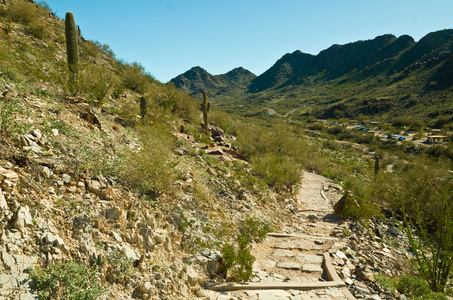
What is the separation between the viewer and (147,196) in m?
4.99

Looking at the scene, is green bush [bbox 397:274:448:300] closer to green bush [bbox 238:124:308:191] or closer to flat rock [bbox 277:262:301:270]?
flat rock [bbox 277:262:301:270]

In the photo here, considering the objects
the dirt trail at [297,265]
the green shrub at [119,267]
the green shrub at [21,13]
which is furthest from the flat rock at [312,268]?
the green shrub at [21,13]

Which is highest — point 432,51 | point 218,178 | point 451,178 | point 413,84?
point 432,51

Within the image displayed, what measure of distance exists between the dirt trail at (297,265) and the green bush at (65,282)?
1.84 meters

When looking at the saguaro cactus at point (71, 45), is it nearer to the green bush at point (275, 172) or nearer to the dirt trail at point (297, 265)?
the green bush at point (275, 172)

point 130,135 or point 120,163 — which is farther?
point 130,135

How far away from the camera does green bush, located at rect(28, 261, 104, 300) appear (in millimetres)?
2488

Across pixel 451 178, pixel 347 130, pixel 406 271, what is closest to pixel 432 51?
pixel 347 130

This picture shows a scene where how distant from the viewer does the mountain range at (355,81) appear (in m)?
55.0

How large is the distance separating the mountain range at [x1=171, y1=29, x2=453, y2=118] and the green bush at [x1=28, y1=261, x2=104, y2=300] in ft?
195

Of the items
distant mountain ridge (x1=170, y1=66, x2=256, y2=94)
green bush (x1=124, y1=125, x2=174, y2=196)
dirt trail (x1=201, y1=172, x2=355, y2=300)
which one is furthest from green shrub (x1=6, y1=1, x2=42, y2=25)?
distant mountain ridge (x1=170, y1=66, x2=256, y2=94)

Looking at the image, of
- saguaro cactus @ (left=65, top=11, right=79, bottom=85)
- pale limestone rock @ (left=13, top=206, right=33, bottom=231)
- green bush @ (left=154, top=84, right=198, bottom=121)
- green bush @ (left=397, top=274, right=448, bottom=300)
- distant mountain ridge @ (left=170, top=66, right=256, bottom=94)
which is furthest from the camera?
distant mountain ridge @ (left=170, top=66, right=256, bottom=94)

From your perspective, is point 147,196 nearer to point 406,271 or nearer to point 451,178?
point 406,271

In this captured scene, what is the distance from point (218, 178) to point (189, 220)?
3.37m
